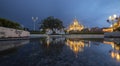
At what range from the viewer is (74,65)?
7215 millimetres

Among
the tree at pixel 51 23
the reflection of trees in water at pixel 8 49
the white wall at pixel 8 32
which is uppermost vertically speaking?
the tree at pixel 51 23

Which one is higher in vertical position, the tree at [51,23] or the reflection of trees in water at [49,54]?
the tree at [51,23]

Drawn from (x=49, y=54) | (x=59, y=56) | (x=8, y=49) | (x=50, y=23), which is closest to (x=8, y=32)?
(x=8, y=49)

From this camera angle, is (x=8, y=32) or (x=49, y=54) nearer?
(x=49, y=54)

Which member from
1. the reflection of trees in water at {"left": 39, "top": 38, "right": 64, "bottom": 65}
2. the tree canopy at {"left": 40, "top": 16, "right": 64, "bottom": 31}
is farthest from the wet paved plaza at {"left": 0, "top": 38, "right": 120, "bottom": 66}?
the tree canopy at {"left": 40, "top": 16, "right": 64, "bottom": 31}

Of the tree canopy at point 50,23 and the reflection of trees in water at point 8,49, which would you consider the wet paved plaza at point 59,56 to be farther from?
the tree canopy at point 50,23

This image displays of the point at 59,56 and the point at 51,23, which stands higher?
the point at 51,23

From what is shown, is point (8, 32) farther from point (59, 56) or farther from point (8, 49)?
point (59, 56)

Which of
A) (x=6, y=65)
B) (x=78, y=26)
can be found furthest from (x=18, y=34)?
(x=78, y=26)

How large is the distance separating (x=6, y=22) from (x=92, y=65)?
33879 millimetres

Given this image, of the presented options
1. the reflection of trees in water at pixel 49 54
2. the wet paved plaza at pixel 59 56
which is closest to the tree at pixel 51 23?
the reflection of trees in water at pixel 49 54

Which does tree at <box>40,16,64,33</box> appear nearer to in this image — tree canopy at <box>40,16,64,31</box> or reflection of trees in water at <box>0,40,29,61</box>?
tree canopy at <box>40,16,64,31</box>

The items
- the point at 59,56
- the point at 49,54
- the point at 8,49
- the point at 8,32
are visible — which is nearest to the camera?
the point at 59,56

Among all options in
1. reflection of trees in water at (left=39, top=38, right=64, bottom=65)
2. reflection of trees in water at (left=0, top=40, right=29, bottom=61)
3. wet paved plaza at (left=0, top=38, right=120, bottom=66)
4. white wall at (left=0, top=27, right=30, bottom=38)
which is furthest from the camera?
white wall at (left=0, top=27, right=30, bottom=38)
